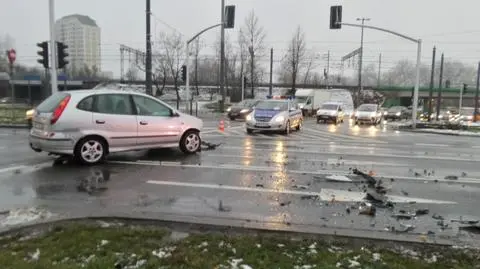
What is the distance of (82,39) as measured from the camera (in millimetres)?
68312

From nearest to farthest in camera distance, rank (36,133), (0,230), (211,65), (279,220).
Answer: (0,230) → (279,220) → (36,133) → (211,65)

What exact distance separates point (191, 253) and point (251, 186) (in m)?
3.43

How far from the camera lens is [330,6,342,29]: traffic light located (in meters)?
23.7

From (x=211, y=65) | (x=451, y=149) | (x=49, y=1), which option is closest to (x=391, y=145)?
(x=451, y=149)

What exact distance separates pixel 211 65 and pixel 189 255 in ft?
251

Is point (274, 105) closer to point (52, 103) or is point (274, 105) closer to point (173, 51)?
point (52, 103)

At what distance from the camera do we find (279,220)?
5473 millimetres

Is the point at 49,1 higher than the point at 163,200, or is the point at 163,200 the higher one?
the point at 49,1

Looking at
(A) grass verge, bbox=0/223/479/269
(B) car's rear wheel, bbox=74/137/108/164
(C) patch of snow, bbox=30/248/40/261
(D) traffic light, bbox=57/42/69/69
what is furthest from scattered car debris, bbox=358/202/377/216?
(D) traffic light, bbox=57/42/69/69

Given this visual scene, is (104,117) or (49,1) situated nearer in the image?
(104,117)

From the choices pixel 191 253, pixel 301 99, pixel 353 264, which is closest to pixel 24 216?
pixel 191 253

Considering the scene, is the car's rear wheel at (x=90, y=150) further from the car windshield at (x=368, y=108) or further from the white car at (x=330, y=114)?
the car windshield at (x=368, y=108)

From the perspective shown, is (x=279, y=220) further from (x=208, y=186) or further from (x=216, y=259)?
(x=208, y=186)

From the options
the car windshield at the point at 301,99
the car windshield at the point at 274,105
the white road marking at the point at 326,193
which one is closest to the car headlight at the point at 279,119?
the car windshield at the point at 274,105
